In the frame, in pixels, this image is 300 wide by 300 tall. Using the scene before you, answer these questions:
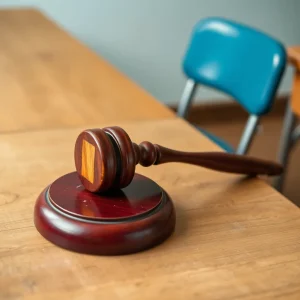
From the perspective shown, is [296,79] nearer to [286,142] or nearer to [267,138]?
[286,142]

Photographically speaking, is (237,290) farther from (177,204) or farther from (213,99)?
(213,99)

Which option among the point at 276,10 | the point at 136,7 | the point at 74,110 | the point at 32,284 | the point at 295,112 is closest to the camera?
the point at 32,284

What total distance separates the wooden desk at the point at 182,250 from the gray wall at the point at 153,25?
71.7 inches

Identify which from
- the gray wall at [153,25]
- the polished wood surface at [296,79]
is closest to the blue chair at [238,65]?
the polished wood surface at [296,79]

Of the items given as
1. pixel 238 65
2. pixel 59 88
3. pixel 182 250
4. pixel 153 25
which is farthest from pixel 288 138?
pixel 182 250

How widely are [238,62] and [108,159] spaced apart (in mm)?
969

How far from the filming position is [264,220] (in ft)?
2.56

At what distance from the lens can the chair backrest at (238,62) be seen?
148cm

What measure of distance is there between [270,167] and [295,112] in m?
0.99

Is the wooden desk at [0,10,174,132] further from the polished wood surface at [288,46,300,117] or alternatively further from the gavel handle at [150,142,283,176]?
the polished wood surface at [288,46,300,117]

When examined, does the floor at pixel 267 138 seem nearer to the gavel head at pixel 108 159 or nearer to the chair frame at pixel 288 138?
the chair frame at pixel 288 138

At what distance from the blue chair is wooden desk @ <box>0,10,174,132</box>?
1.00 feet

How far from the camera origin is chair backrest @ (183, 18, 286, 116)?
4.84 ft

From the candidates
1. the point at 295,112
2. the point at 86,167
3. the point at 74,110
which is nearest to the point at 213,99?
the point at 295,112
